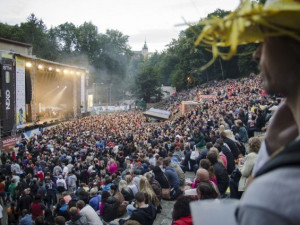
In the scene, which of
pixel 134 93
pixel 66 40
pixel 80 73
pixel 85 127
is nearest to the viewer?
pixel 85 127

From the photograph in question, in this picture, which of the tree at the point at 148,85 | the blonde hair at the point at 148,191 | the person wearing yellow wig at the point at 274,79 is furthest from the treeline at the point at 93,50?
the person wearing yellow wig at the point at 274,79

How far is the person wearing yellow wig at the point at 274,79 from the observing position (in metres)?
0.88

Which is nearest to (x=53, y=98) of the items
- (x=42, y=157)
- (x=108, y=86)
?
(x=42, y=157)

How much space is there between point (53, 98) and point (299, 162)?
3935 centimetres

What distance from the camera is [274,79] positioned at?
1.07 meters

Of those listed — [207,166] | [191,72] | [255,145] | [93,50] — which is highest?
[93,50]

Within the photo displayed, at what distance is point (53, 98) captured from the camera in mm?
37906

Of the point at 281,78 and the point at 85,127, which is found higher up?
the point at 281,78

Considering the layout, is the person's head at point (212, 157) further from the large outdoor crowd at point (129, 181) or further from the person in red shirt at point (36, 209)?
the person in red shirt at point (36, 209)

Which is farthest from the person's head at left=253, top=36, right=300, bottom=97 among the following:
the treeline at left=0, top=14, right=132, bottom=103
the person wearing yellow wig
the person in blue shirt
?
the treeline at left=0, top=14, right=132, bottom=103

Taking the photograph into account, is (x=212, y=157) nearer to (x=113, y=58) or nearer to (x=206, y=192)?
(x=206, y=192)

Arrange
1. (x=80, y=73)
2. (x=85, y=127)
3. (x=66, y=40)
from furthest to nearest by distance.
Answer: (x=66, y=40) → (x=80, y=73) → (x=85, y=127)

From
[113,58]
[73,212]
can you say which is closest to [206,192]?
[73,212]

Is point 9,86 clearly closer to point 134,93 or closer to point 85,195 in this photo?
point 85,195
